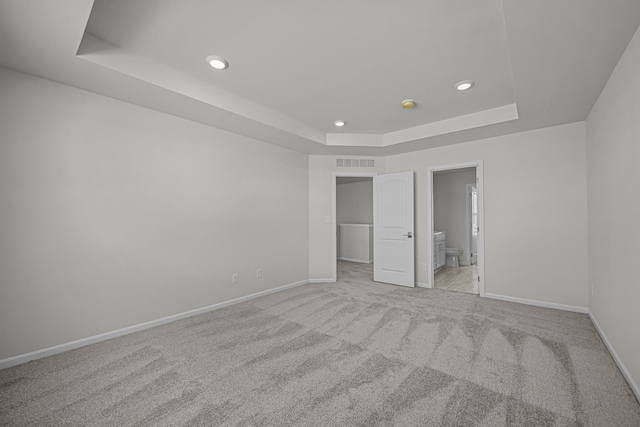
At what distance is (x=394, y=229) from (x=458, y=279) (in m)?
1.72

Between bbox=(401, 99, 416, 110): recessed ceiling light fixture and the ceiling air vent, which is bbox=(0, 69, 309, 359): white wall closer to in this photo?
the ceiling air vent

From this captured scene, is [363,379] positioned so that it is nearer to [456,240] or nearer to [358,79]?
[358,79]

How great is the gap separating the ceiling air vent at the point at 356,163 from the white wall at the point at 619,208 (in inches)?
120

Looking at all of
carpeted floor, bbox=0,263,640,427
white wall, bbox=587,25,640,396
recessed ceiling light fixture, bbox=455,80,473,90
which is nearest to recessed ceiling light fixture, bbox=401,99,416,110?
recessed ceiling light fixture, bbox=455,80,473,90

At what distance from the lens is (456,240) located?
6.97m

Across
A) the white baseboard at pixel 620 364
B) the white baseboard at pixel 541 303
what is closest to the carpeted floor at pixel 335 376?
the white baseboard at pixel 620 364

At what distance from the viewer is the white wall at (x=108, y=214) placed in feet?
7.38

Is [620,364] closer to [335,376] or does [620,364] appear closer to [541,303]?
[541,303]

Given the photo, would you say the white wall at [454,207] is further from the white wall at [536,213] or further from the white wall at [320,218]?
the white wall at [320,218]

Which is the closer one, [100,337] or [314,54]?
[314,54]

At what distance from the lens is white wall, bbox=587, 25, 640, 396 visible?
1.82 metres

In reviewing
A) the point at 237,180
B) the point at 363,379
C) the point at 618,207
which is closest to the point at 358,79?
the point at 237,180

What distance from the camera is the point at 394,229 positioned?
4.91 m

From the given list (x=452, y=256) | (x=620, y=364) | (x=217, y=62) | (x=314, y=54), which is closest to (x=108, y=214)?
(x=217, y=62)
